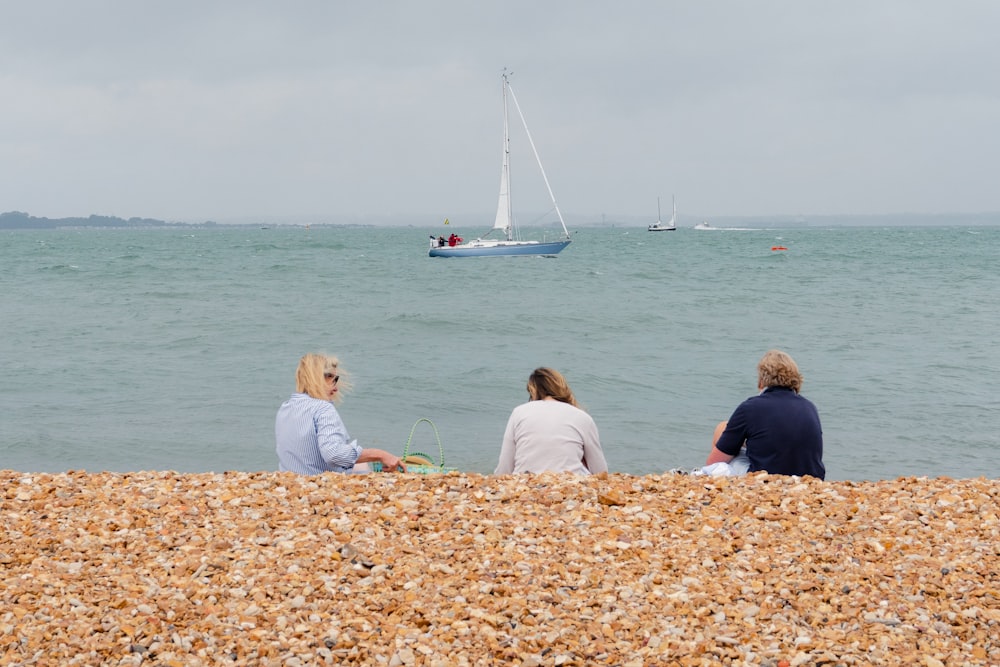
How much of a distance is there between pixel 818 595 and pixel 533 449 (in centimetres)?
237

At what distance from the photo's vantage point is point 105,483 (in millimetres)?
5574

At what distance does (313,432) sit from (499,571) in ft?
8.39

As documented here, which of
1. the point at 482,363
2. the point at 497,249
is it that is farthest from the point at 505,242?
the point at 482,363

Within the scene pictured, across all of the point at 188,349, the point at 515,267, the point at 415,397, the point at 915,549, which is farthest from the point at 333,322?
the point at 515,267

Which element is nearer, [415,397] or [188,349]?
[415,397]

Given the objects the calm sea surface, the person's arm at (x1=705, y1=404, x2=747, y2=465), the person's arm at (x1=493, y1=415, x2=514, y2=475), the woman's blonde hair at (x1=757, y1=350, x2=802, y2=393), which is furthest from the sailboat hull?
the person's arm at (x1=493, y1=415, x2=514, y2=475)

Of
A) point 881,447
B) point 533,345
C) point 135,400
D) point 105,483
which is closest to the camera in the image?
point 105,483

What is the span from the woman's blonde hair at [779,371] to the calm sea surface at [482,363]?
3317mm

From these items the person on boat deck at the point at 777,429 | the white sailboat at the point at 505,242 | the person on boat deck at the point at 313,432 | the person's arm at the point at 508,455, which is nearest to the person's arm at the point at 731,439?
the person on boat deck at the point at 777,429

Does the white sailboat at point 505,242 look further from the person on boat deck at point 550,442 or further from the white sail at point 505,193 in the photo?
the person on boat deck at point 550,442

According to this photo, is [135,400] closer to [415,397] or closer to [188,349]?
[415,397]

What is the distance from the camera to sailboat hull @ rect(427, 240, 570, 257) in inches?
2121

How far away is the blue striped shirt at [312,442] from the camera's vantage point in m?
6.37

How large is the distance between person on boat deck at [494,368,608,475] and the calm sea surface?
10.7 feet
